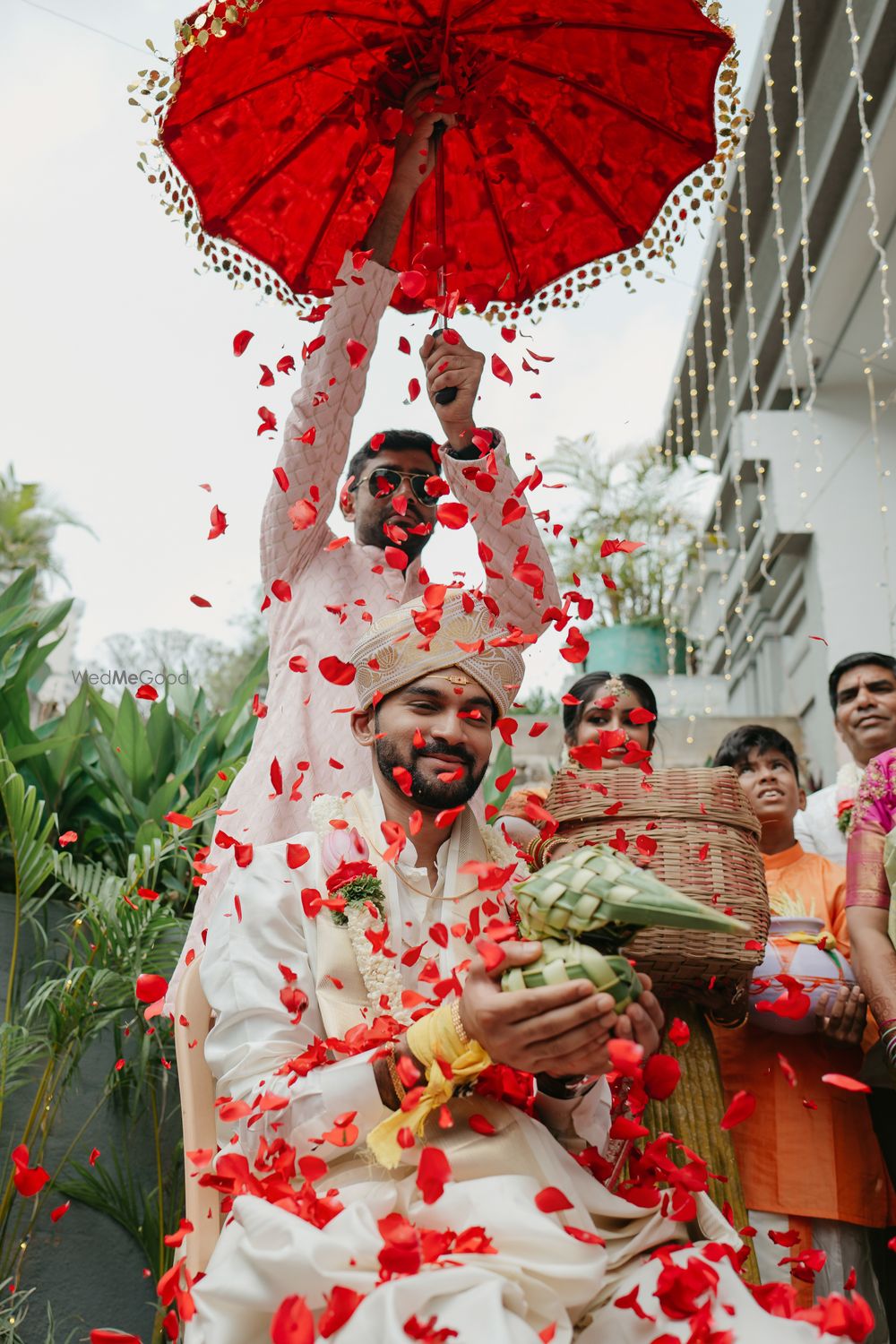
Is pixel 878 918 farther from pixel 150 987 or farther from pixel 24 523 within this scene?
pixel 24 523

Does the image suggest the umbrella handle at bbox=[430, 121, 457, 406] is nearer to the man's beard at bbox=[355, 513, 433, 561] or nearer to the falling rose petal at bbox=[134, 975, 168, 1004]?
the man's beard at bbox=[355, 513, 433, 561]

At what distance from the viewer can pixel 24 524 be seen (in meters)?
21.2

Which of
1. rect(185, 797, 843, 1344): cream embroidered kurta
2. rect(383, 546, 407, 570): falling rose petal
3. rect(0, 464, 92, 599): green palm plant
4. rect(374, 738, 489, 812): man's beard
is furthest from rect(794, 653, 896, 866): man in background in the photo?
rect(0, 464, 92, 599): green palm plant

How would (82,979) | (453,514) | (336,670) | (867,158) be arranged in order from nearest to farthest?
(336,670) < (453,514) < (82,979) < (867,158)

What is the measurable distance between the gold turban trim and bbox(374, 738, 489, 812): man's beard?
0.16m

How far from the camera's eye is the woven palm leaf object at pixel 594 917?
1.75 m

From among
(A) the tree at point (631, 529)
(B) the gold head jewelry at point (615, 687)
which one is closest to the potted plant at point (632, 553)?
(A) the tree at point (631, 529)

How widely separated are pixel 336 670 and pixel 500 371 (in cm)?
88

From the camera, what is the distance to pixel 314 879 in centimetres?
251

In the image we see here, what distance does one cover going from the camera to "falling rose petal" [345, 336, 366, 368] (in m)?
3.22

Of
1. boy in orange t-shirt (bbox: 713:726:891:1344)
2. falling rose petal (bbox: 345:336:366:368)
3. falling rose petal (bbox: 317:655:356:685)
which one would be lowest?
boy in orange t-shirt (bbox: 713:726:891:1344)

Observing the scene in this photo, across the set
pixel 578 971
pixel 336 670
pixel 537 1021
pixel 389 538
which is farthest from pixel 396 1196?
pixel 389 538

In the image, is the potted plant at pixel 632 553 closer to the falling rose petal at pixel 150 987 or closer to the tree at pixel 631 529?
the tree at pixel 631 529

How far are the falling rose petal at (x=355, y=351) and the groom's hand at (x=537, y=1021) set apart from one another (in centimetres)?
183
